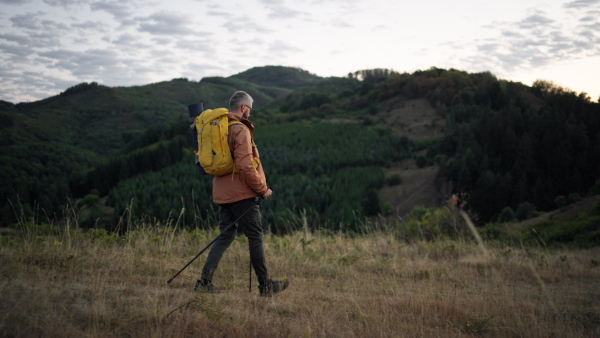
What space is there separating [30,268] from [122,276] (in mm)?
897

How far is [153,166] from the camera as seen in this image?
66.3m

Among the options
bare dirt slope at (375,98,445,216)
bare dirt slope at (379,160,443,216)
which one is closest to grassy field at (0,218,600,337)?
bare dirt slope at (375,98,445,216)

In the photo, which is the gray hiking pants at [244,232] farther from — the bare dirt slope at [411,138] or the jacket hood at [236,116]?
the bare dirt slope at [411,138]

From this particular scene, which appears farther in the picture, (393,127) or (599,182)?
(393,127)

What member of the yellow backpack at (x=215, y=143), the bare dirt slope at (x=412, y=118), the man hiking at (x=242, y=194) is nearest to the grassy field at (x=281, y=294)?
the man hiking at (x=242, y=194)

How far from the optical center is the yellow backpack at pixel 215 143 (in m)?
3.52

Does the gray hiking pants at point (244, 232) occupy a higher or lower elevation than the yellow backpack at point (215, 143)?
lower

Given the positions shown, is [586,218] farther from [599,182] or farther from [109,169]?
[109,169]

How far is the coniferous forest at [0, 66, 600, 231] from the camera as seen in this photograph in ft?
84.9

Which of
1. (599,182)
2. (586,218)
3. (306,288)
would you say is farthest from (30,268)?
(599,182)

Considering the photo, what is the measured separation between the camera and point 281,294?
406cm

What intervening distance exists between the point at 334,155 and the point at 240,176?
56.3 metres

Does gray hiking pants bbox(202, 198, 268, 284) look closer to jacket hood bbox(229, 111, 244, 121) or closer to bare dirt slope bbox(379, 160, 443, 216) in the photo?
jacket hood bbox(229, 111, 244, 121)

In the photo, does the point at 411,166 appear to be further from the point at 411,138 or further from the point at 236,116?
the point at 236,116
